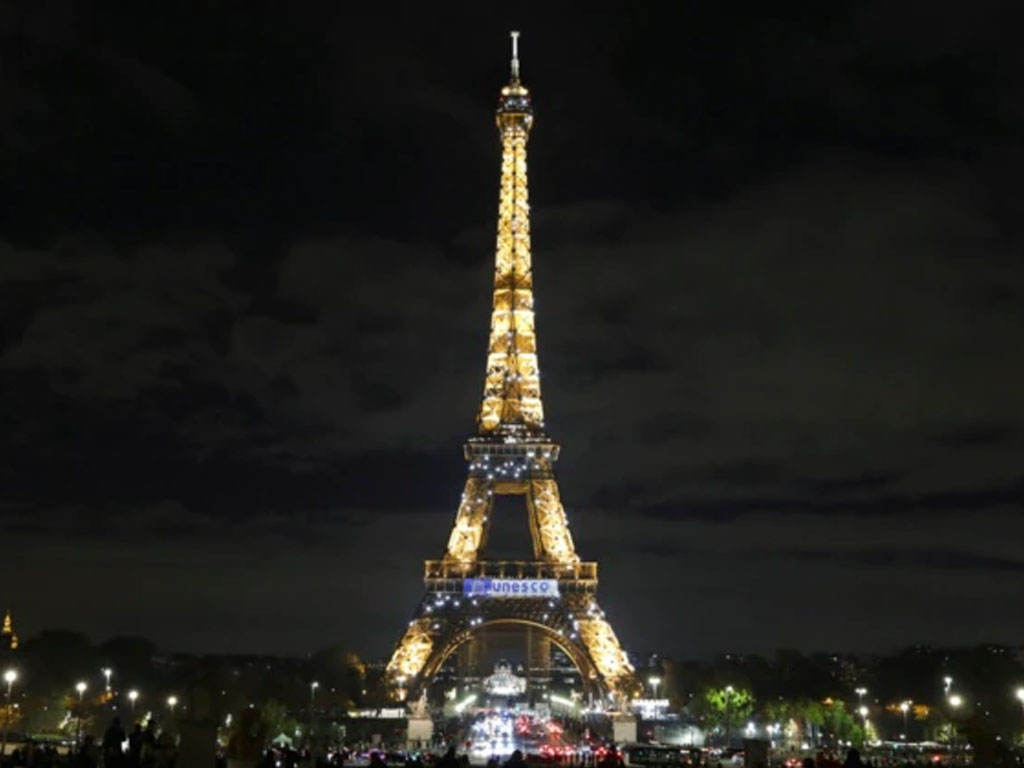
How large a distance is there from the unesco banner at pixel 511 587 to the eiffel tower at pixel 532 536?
0.07 m

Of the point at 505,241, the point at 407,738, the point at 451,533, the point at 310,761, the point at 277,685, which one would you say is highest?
the point at 505,241

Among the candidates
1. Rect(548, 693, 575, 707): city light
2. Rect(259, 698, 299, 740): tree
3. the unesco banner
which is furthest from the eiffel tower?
Rect(548, 693, 575, 707): city light

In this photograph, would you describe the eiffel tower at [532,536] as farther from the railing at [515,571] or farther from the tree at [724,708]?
the tree at [724,708]

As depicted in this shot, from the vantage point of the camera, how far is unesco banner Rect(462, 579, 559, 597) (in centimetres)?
9275

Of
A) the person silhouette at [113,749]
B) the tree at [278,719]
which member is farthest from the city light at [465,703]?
the person silhouette at [113,749]

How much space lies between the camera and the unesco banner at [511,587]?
92.8m

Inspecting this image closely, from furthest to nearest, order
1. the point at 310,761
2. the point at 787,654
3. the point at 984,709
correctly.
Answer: the point at 787,654, the point at 984,709, the point at 310,761

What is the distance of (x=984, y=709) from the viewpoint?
90.4 metres

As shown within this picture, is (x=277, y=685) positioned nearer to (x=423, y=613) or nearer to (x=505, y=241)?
(x=423, y=613)

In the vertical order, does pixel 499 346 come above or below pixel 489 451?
above

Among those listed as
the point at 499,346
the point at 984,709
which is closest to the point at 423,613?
the point at 499,346

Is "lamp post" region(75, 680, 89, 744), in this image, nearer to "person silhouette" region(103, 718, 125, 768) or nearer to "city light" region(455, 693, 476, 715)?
"city light" region(455, 693, 476, 715)

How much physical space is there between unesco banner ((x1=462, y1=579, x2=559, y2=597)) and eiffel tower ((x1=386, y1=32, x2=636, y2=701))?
67mm

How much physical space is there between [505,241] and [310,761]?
6276cm
